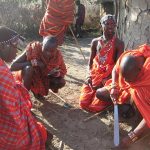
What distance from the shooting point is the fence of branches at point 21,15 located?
32.2 ft

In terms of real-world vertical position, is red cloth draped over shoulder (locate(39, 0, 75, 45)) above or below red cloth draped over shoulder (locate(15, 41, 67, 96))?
above

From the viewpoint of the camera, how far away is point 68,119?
15.7ft

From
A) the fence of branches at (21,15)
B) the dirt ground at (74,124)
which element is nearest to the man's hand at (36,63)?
the dirt ground at (74,124)

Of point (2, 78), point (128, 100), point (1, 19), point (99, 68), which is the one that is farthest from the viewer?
point (1, 19)

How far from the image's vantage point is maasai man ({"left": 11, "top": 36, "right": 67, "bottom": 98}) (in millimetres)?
4934

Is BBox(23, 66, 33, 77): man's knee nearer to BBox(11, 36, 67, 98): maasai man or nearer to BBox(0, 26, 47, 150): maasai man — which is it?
BBox(11, 36, 67, 98): maasai man

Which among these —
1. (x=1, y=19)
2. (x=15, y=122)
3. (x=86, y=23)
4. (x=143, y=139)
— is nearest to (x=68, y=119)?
(x=143, y=139)

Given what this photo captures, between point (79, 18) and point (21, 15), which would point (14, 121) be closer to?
point (79, 18)

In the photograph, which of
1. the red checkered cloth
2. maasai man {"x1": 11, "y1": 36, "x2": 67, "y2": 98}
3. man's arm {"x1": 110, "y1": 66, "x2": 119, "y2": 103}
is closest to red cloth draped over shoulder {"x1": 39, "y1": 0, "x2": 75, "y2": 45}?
maasai man {"x1": 11, "y1": 36, "x2": 67, "y2": 98}

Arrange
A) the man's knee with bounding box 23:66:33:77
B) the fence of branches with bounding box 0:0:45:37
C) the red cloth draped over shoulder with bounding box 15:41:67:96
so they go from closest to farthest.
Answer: the man's knee with bounding box 23:66:33:77 → the red cloth draped over shoulder with bounding box 15:41:67:96 → the fence of branches with bounding box 0:0:45:37

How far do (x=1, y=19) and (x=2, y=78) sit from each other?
6822 millimetres

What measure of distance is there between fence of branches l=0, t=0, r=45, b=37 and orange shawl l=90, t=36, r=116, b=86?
5.11 m

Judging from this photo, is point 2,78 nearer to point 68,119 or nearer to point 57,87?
point 68,119

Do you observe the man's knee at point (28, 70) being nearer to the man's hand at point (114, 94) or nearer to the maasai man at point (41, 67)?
the maasai man at point (41, 67)
